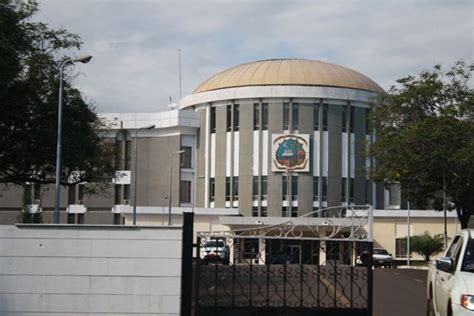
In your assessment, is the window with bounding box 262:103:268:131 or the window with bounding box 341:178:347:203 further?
the window with bounding box 341:178:347:203

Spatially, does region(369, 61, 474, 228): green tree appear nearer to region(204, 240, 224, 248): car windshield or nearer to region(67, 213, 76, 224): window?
region(204, 240, 224, 248): car windshield

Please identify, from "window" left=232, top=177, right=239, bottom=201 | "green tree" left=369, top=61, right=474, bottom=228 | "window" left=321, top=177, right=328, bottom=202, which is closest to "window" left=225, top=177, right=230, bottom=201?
"window" left=232, top=177, right=239, bottom=201

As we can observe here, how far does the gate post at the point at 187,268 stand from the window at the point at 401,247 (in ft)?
202

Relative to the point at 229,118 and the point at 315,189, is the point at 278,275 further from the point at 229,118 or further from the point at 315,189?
the point at 229,118

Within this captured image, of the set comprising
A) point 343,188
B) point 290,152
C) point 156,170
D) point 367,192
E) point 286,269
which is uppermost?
point 290,152

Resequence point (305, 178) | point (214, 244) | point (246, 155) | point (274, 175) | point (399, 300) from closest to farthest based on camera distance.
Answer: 1. point (214, 244)
2. point (399, 300)
3. point (305, 178)
4. point (274, 175)
5. point (246, 155)

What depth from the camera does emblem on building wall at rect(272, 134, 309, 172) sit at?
73.9 meters

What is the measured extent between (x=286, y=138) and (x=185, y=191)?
12125 millimetres

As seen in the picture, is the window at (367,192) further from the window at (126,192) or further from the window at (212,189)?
the window at (126,192)

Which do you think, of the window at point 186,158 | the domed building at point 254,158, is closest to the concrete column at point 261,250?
the domed building at point 254,158

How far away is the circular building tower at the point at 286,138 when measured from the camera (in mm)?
74125

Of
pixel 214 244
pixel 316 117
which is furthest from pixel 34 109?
pixel 316 117

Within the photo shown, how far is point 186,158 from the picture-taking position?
79.1 metres

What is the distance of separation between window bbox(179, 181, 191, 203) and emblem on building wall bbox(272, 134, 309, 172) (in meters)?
9.96
